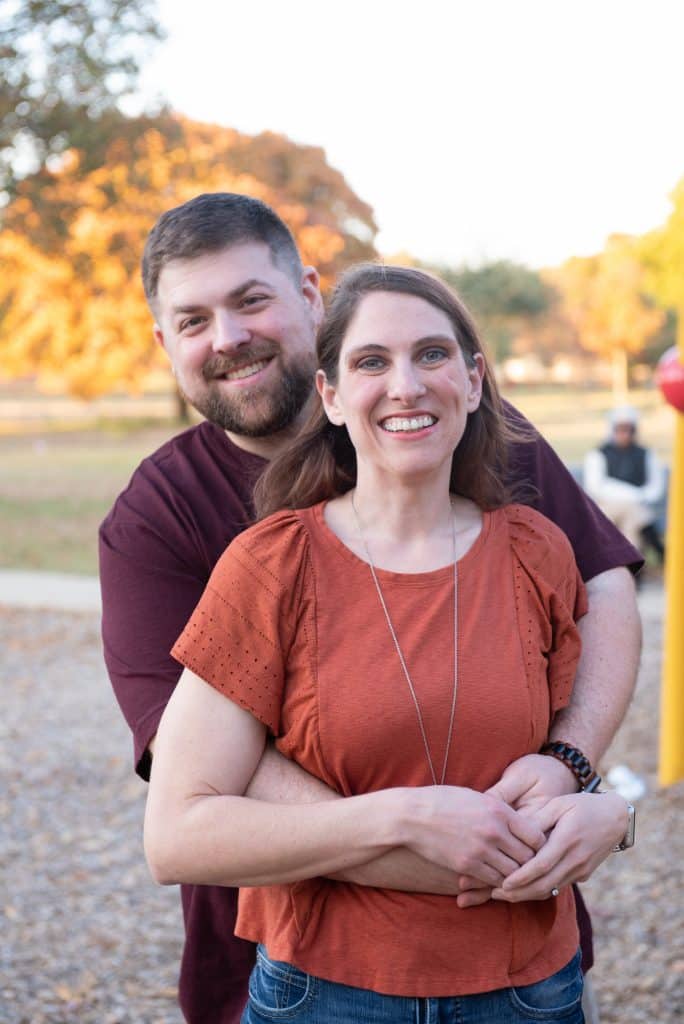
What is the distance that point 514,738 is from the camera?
1796 mm

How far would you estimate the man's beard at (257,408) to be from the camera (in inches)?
92.4

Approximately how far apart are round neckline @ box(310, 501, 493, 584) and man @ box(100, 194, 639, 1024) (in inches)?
11.5

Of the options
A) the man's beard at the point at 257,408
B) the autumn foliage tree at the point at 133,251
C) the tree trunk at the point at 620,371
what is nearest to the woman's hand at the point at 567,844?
the man's beard at the point at 257,408

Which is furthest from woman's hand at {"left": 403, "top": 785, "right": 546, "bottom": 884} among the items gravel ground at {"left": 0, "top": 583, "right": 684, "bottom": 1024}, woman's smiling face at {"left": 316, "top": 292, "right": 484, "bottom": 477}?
gravel ground at {"left": 0, "top": 583, "right": 684, "bottom": 1024}

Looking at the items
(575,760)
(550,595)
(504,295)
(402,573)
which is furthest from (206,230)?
(504,295)

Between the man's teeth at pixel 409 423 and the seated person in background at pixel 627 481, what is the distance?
10121 mm

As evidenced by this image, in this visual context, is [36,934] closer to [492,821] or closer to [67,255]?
[492,821]

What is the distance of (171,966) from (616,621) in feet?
10.6

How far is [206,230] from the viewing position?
91.0 inches

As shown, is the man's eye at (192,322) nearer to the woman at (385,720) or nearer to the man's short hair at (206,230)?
the man's short hair at (206,230)

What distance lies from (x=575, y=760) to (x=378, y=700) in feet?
1.19

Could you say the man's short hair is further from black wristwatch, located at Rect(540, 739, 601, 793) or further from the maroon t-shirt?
black wristwatch, located at Rect(540, 739, 601, 793)

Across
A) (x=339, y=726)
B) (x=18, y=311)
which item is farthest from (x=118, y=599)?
(x=18, y=311)

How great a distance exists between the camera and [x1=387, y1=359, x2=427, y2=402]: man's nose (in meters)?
1.84
